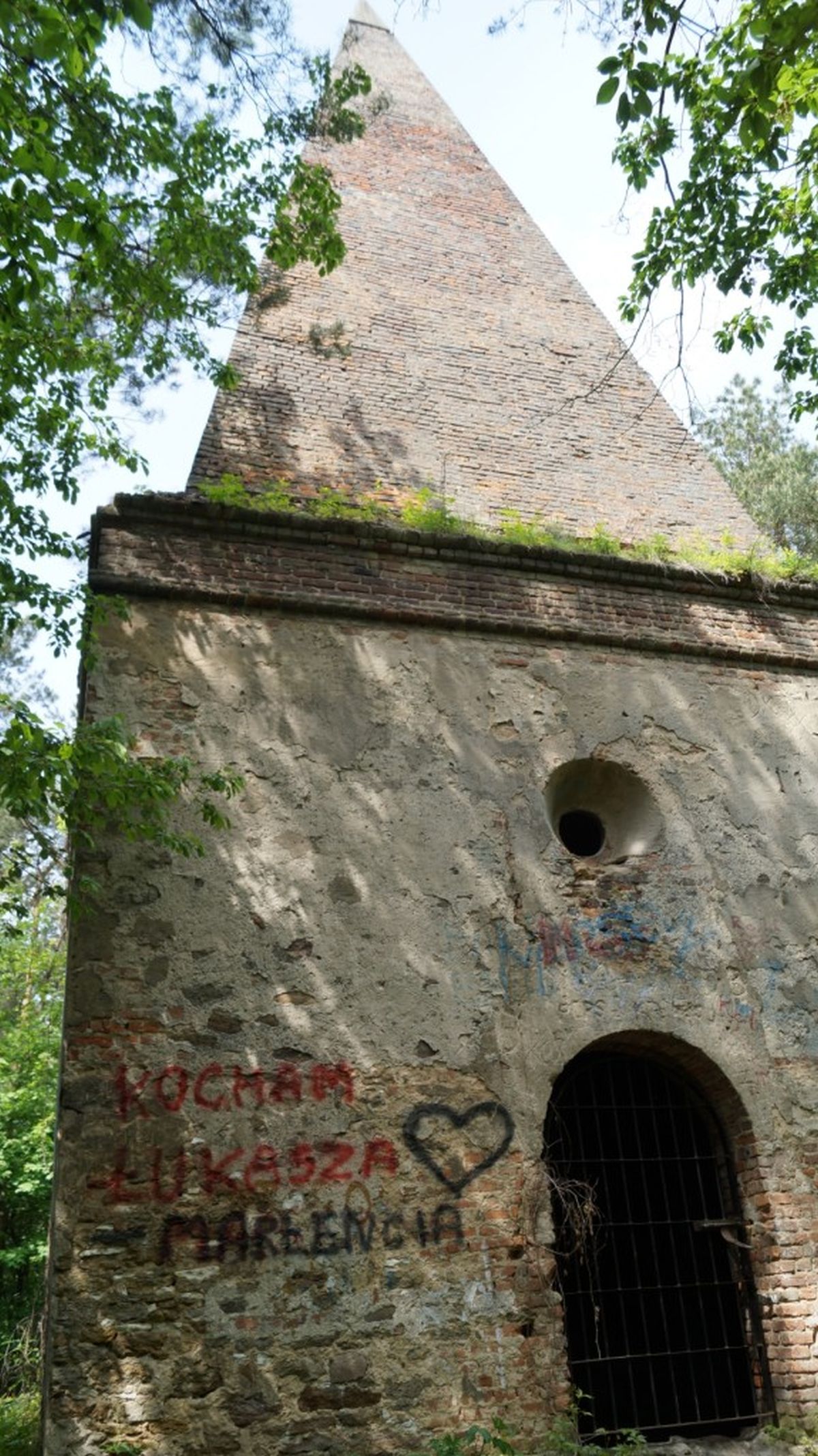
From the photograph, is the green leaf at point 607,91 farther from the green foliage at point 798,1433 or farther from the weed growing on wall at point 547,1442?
the green foliage at point 798,1433

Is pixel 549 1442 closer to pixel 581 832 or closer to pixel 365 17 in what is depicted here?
pixel 581 832

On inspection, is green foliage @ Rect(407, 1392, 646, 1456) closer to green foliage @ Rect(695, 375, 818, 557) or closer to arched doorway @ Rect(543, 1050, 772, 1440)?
arched doorway @ Rect(543, 1050, 772, 1440)

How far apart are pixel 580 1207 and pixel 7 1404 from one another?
21.1 ft

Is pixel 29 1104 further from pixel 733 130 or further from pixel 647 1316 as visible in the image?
pixel 733 130

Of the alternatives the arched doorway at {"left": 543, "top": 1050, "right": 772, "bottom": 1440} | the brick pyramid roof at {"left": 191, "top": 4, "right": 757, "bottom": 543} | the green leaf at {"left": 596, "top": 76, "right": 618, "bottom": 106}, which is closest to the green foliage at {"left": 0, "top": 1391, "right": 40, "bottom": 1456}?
the arched doorway at {"left": 543, "top": 1050, "right": 772, "bottom": 1440}

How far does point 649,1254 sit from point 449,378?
6737 mm

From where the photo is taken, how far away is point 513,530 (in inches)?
309

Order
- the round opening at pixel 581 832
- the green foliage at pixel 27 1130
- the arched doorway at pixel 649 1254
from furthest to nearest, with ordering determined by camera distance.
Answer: the green foliage at pixel 27 1130 → the round opening at pixel 581 832 → the arched doorway at pixel 649 1254

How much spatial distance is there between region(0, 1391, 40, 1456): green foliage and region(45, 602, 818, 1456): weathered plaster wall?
7.57 ft

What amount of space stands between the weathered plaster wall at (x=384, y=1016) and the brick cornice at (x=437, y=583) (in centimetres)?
19

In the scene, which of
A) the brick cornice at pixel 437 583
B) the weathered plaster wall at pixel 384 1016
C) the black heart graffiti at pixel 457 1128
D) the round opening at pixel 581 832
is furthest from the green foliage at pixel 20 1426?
the brick cornice at pixel 437 583

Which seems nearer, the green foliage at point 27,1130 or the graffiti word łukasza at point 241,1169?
the graffiti word łukasza at point 241,1169

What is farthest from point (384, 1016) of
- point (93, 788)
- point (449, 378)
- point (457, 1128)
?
point (449, 378)

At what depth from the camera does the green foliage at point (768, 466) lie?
Result: 19.1 m
